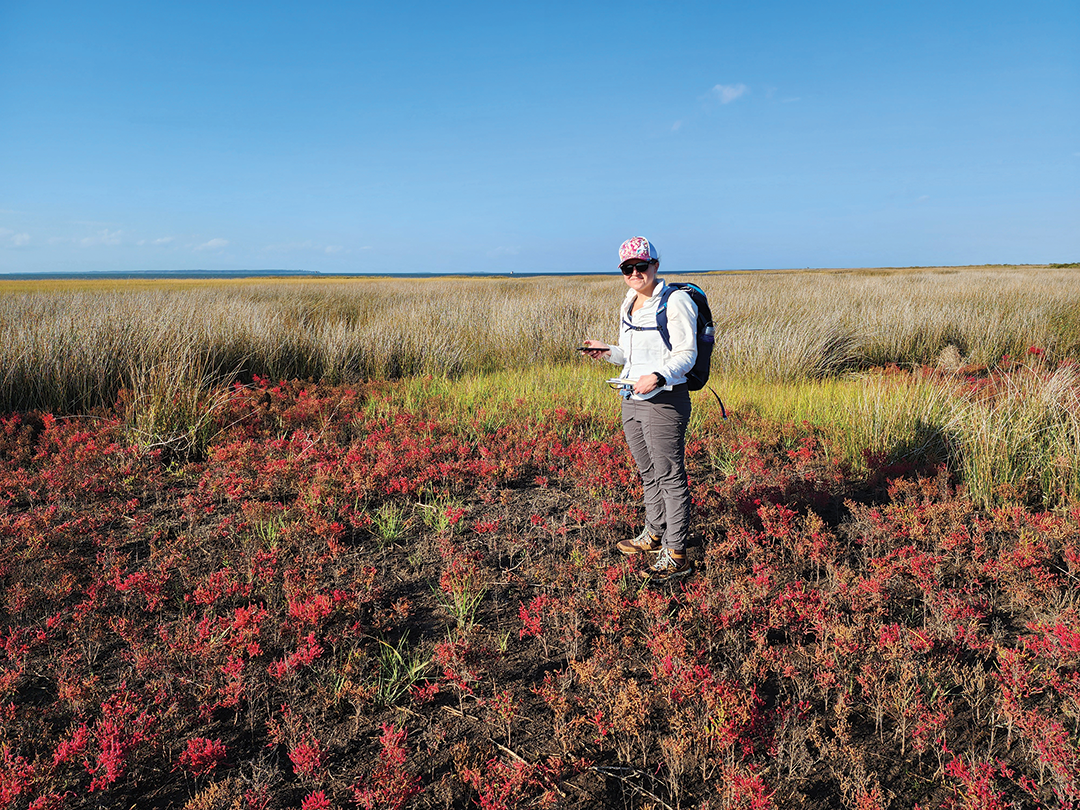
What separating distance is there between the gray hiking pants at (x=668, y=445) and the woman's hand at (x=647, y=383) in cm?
31

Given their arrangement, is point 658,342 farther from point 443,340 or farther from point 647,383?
point 443,340

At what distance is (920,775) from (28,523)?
560 centimetres

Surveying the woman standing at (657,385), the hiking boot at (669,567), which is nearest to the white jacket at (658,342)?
the woman standing at (657,385)

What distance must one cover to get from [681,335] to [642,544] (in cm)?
161

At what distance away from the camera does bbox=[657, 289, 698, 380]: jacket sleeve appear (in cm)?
316

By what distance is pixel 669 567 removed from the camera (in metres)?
3.63

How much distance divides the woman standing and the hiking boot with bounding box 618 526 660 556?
0.15m

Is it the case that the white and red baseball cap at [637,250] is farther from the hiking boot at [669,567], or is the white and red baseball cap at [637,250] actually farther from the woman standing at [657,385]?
the hiking boot at [669,567]

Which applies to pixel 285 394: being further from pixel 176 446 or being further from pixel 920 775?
pixel 920 775

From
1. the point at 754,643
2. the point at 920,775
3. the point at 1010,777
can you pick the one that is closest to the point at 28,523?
the point at 754,643

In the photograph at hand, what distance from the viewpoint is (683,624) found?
317 centimetres

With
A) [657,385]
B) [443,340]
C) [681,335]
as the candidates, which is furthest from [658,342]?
[443,340]

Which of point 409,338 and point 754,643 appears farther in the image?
point 409,338

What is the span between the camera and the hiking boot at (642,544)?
3.95 meters
